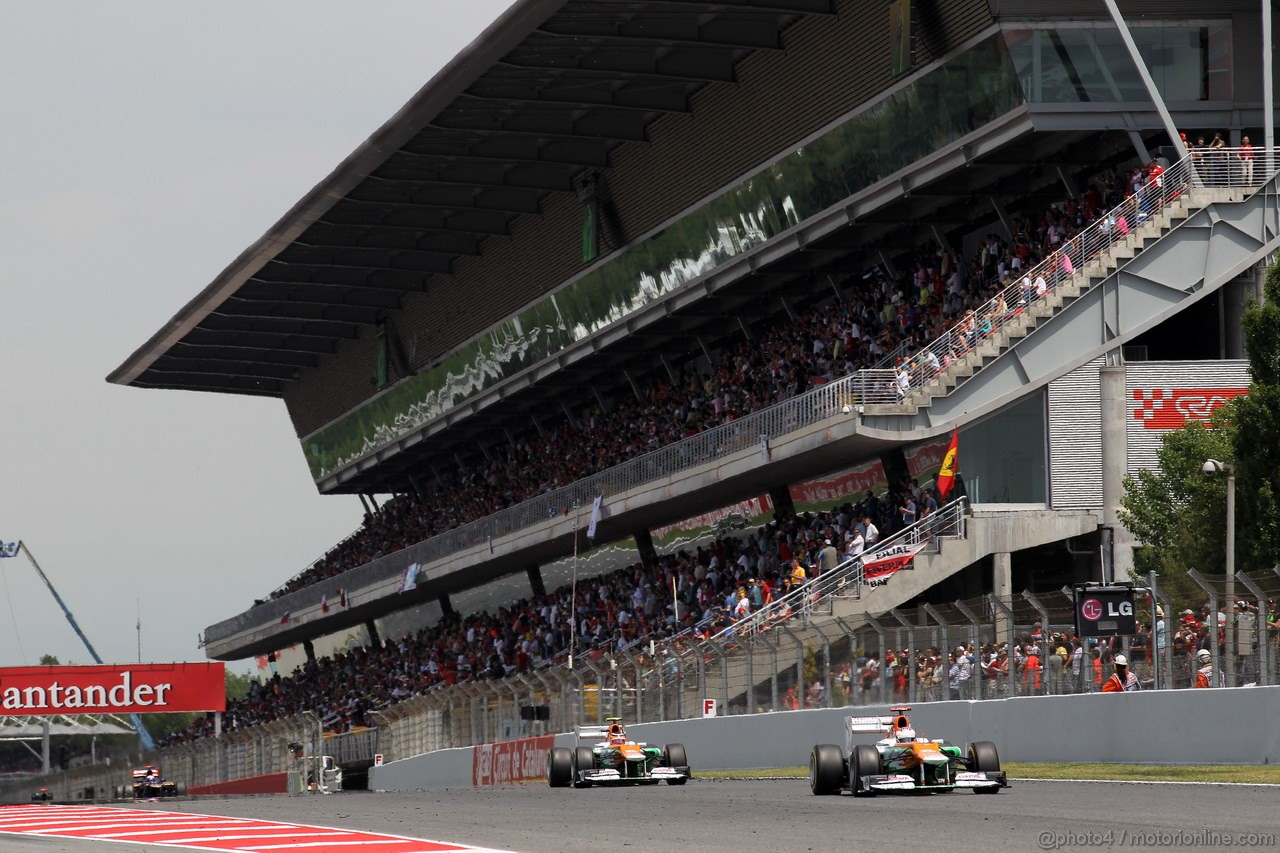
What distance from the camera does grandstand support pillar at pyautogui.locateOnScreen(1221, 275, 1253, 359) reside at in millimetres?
34094

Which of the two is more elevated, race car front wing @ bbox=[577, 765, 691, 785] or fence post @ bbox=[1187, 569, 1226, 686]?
fence post @ bbox=[1187, 569, 1226, 686]

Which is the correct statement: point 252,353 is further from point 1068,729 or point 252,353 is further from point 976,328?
point 1068,729

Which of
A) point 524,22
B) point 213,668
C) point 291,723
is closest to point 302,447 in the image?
point 213,668

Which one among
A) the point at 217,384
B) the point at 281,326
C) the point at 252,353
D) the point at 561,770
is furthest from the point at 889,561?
the point at 217,384

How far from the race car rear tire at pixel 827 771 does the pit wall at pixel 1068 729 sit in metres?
4.02

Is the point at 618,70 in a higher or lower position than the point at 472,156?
higher

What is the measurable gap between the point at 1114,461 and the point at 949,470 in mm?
2995

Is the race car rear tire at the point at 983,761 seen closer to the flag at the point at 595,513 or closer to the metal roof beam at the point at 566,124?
the flag at the point at 595,513

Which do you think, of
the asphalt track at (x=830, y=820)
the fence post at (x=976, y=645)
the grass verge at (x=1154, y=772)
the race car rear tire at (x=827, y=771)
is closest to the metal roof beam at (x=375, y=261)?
the fence post at (x=976, y=645)

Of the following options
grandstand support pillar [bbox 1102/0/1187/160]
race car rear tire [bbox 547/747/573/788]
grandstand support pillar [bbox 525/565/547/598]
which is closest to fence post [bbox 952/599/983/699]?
race car rear tire [bbox 547/747/573/788]

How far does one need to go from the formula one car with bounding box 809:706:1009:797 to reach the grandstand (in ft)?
50.1

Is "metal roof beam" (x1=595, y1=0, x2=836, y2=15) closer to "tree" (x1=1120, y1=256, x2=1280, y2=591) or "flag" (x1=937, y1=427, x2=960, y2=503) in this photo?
"flag" (x1=937, y1=427, x2=960, y2=503)

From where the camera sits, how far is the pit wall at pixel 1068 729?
19219 mm

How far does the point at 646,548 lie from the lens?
4900 cm
